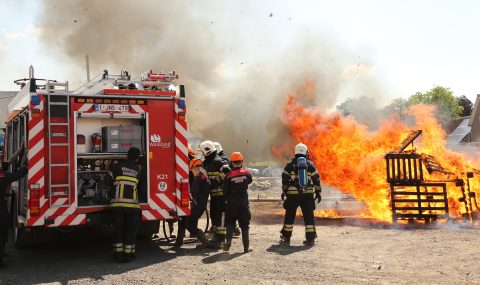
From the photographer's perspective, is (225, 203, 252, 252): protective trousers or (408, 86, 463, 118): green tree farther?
(408, 86, 463, 118): green tree

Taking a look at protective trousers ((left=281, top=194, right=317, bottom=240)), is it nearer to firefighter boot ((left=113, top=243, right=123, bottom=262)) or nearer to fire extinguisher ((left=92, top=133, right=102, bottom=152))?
firefighter boot ((left=113, top=243, right=123, bottom=262))

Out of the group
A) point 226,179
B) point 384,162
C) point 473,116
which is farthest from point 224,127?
point 473,116

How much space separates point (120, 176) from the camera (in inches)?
293

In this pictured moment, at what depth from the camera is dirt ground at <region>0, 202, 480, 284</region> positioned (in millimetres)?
6414

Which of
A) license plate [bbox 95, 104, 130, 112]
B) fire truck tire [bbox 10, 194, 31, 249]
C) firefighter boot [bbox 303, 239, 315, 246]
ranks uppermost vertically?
license plate [bbox 95, 104, 130, 112]

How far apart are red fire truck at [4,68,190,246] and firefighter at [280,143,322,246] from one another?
2084 millimetres

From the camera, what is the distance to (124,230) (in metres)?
7.54

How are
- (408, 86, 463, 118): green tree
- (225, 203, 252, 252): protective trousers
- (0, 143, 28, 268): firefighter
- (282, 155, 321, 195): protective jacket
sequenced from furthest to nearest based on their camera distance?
(408, 86, 463, 118): green tree < (282, 155, 321, 195): protective jacket < (225, 203, 252, 252): protective trousers < (0, 143, 28, 268): firefighter

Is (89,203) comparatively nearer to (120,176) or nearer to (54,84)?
(120,176)

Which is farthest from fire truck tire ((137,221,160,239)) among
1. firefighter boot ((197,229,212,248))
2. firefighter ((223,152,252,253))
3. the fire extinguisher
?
the fire extinguisher

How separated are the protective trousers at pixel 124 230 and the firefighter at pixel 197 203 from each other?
1330 millimetres

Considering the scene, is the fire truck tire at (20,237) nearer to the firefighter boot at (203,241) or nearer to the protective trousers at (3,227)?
the protective trousers at (3,227)

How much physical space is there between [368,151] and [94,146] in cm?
783

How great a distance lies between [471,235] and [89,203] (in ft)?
22.7
